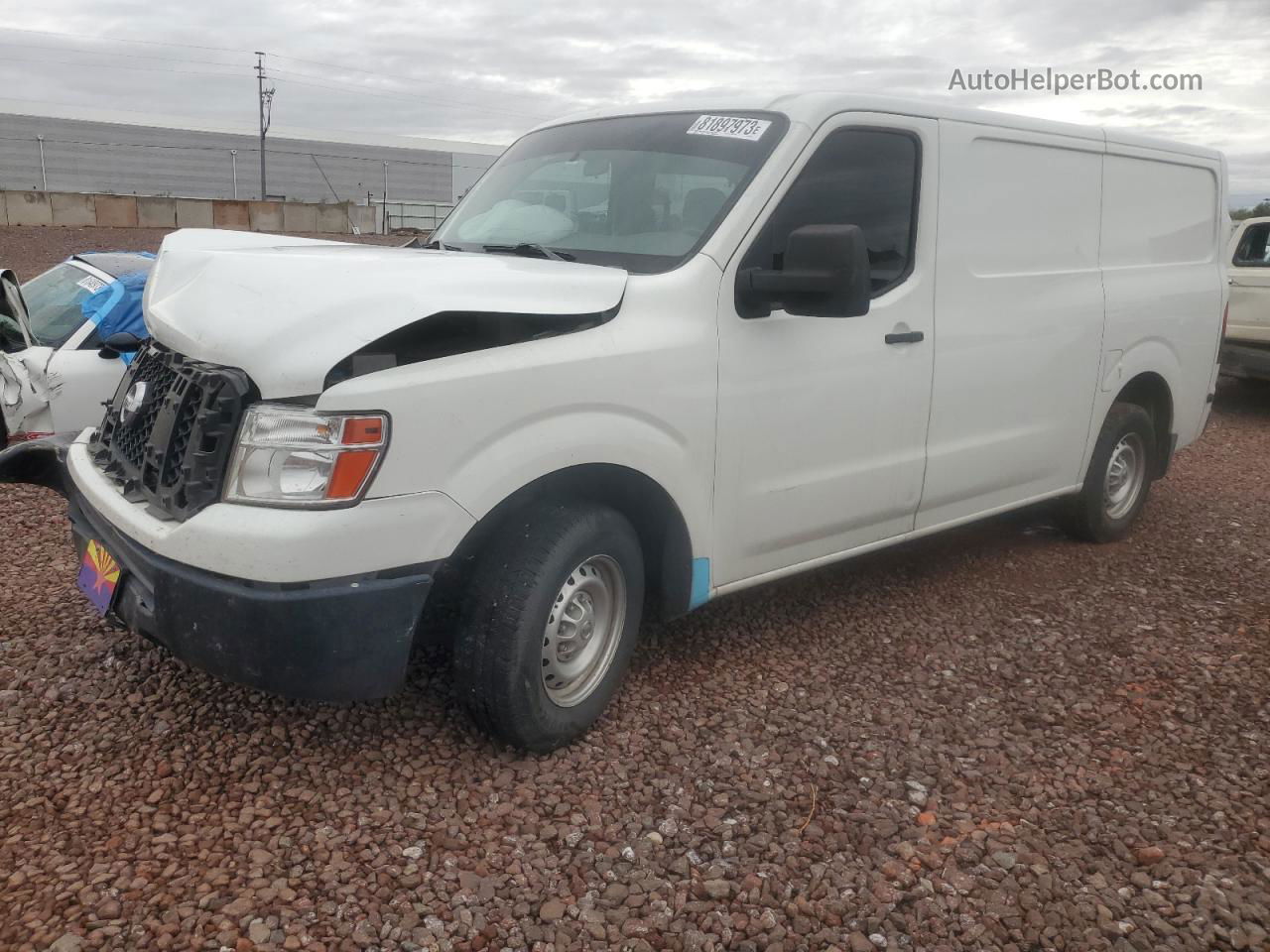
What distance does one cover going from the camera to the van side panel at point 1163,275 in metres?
5.16

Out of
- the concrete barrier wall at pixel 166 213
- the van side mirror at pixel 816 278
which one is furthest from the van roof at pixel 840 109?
the concrete barrier wall at pixel 166 213

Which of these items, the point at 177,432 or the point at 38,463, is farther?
the point at 38,463

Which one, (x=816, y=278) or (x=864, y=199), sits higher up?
(x=864, y=199)

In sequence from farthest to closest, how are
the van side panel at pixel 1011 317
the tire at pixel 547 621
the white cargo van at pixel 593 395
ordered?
the van side panel at pixel 1011 317 < the tire at pixel 547 621 < the white cargo van at pixel 593 395

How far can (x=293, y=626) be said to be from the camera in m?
2.63

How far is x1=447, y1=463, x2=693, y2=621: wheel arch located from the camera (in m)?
2.99

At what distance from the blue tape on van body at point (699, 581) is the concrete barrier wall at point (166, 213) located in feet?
97.6

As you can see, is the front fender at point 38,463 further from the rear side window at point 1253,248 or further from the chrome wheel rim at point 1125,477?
the rear side window at point 1253,248

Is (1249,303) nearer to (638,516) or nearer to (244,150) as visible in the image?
(638,516)

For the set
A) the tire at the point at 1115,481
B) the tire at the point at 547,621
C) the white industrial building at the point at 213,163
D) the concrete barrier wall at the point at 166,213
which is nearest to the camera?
the tire at the point at 547,621

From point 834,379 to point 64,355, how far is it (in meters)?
4.67

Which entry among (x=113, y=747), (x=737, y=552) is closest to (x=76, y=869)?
(x=113, y=747)

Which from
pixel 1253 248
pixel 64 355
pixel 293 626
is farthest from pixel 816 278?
pixel 1253 248

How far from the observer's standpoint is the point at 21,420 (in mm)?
5977
